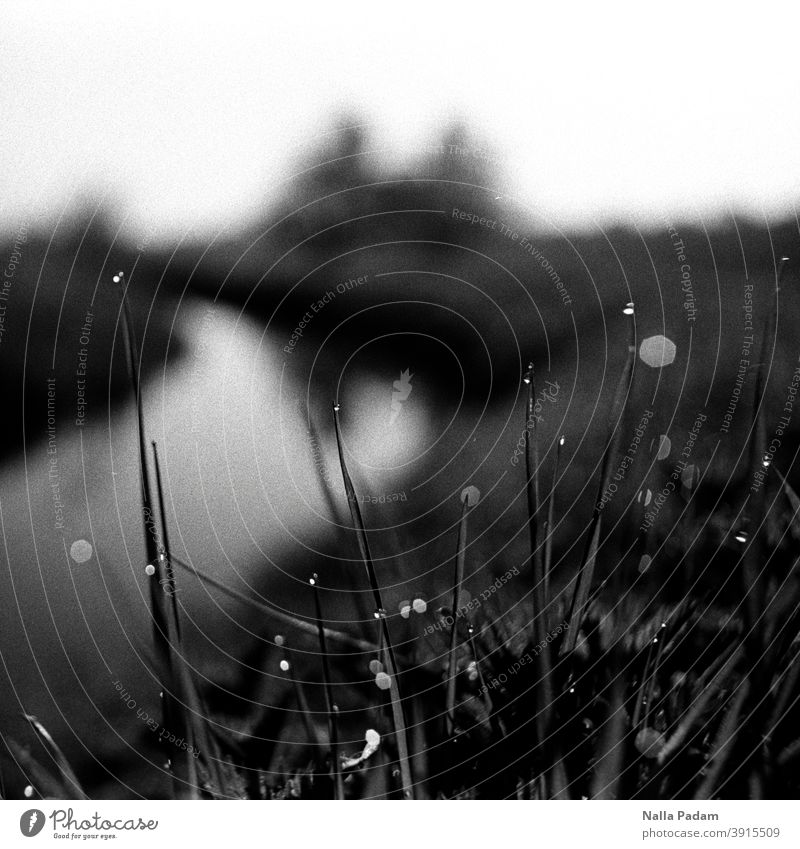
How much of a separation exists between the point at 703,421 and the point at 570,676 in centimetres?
25

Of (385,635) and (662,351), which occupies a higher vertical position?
(662,351)

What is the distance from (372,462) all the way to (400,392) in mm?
66

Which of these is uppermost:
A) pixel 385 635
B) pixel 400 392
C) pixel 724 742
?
pixel 400 392

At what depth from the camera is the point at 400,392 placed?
55cm

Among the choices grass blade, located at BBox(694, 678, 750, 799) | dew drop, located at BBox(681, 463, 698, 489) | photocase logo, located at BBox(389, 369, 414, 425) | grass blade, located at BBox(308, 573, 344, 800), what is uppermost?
photocase logo, located at BBox(389, 369, 414, 425)

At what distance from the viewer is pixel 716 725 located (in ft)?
1.79

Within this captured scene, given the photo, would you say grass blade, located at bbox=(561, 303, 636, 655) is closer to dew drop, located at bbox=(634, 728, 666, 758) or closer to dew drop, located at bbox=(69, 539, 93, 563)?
dew drop, located at bbox=(634, 728, 666, 758)

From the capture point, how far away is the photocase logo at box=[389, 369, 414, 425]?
0.54 metres
